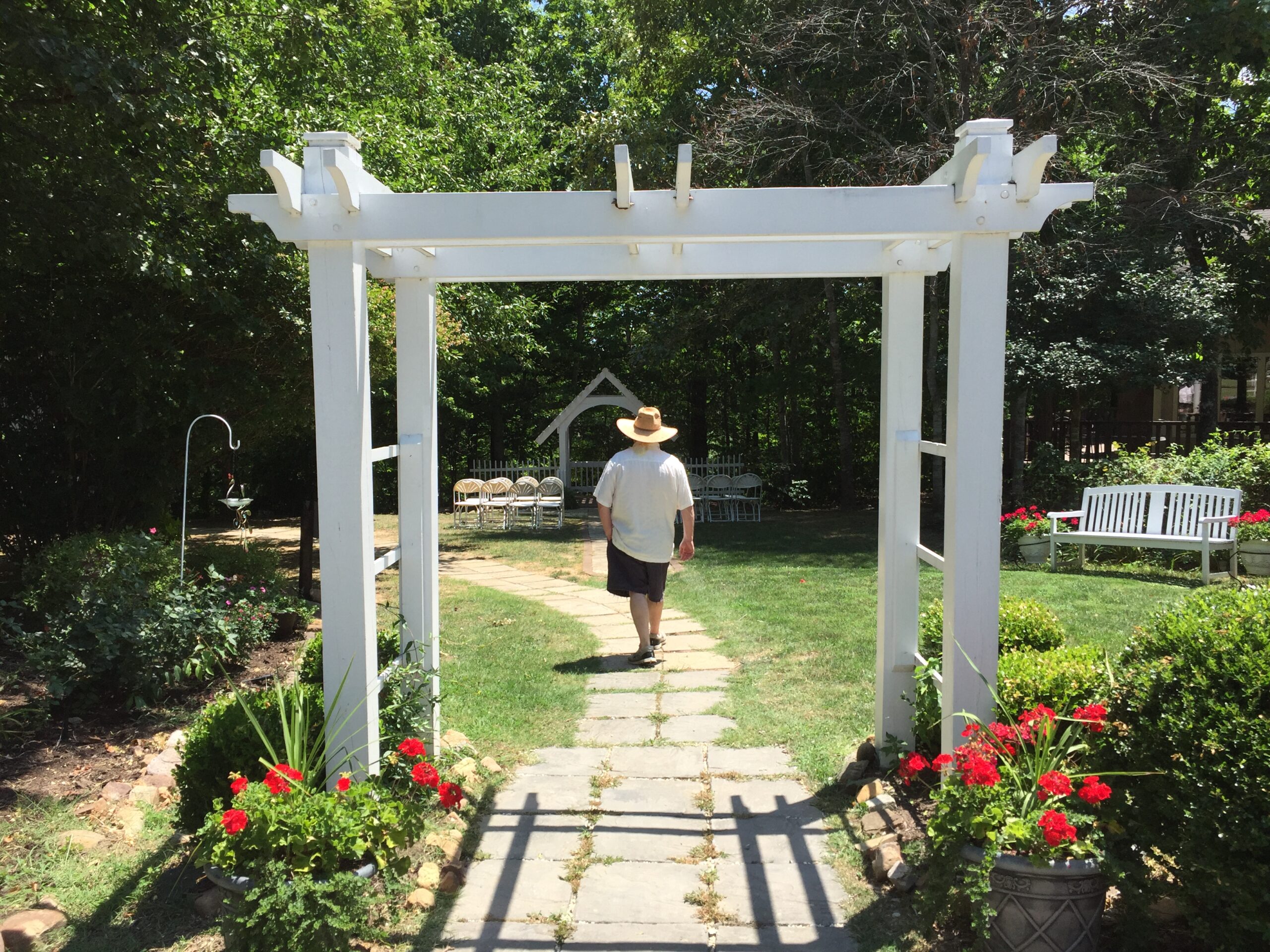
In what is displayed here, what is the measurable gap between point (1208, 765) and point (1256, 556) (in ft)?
23.3

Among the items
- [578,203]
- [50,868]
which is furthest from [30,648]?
[578,203]

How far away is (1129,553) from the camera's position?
986cm

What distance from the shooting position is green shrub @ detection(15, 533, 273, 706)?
5.02 metres

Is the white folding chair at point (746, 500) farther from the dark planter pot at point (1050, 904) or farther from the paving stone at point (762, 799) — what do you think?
the dark planter pot at point (1050, 904)

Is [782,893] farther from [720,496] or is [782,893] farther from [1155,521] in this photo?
[720,496]

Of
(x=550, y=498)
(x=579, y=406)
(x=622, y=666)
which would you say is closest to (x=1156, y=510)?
(x=622, y=666)

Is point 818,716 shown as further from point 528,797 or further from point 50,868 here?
point 50,868

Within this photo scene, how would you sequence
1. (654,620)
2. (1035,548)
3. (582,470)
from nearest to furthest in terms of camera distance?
(654,620), (1035,548), (582,470)

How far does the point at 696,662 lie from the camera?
6438 mm

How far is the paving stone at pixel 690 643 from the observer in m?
6.80

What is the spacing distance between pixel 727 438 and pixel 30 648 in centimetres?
1644

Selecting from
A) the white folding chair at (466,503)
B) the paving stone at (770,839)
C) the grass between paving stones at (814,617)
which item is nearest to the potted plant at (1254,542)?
the grass between paving stones at (814,617)

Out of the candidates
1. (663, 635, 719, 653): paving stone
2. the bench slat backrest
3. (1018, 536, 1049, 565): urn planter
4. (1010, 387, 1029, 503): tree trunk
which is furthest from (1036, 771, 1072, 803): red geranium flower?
(1010, 387, 1029, 503): tree trunk

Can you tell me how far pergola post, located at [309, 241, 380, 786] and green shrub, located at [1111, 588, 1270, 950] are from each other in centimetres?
244
